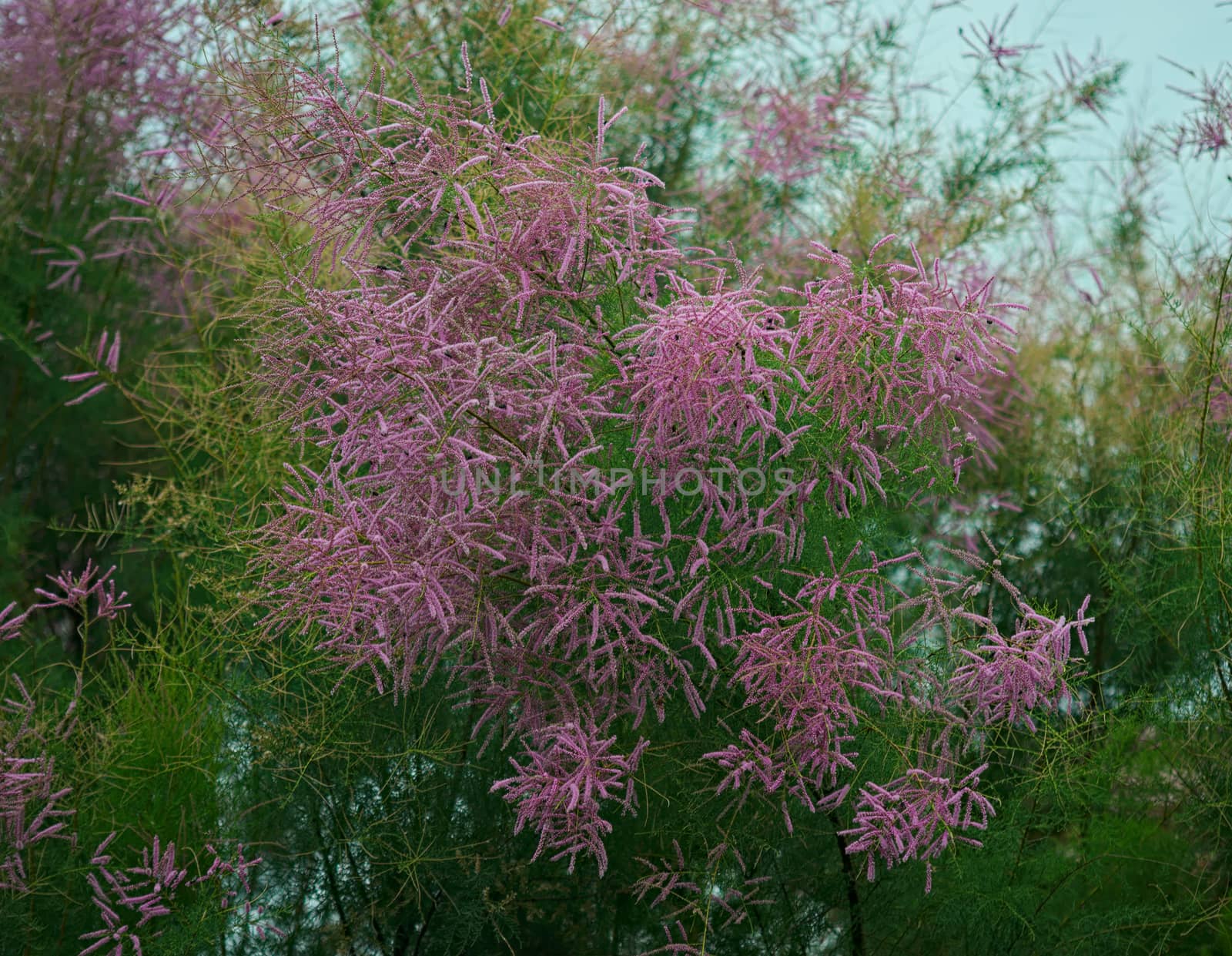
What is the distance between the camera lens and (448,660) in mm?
3463

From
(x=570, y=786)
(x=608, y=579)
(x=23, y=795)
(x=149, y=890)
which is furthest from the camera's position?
(x=149, y=890)

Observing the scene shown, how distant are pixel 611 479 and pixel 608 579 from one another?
0.72 ft

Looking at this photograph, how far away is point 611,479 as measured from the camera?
9.49 ft

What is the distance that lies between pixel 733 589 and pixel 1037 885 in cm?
133

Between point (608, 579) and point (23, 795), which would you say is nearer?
point (608, 579)

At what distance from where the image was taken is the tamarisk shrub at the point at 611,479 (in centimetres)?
273

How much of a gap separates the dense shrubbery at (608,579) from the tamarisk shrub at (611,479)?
0.7 inches

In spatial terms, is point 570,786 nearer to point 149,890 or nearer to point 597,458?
point 597,458

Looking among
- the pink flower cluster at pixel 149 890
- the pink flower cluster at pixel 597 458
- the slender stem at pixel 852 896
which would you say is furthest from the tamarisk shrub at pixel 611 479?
the pink flower cluster at pixel 149 890

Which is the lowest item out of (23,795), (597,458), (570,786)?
(23,795)

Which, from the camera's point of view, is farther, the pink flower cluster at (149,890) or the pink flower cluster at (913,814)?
the pink flower cluster at (149,890)

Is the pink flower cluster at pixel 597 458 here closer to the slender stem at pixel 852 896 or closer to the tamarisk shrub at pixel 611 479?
the tamarisk shrub at pixel 611 479

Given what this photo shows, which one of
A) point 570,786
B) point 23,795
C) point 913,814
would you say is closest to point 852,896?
point 913,814

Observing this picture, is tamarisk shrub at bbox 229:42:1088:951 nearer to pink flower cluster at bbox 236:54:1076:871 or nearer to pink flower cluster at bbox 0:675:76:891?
pink flower cluster at bbox 236:54:1076:871
